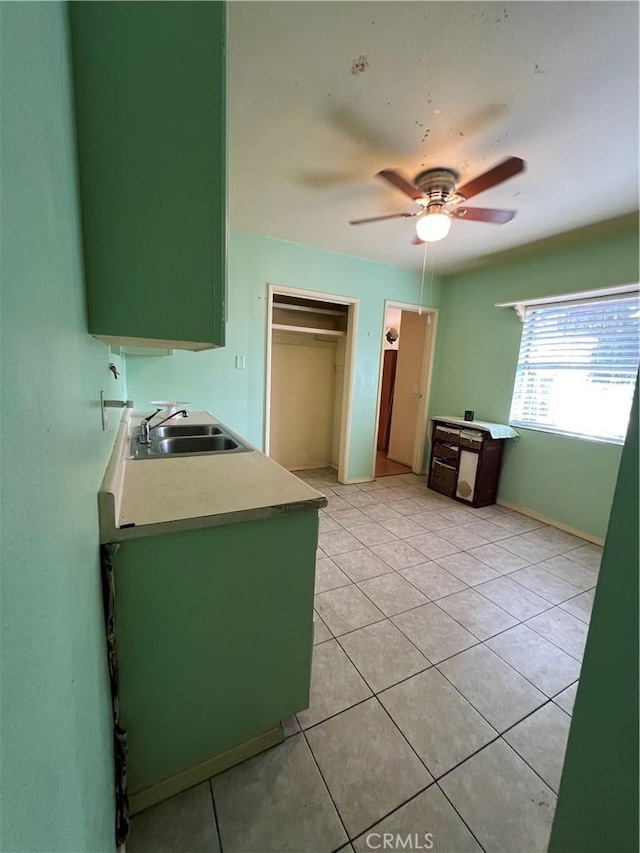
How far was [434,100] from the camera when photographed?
1.47m

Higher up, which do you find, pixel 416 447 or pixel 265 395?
pixel 265 395

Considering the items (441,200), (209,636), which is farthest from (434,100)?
(209,636)

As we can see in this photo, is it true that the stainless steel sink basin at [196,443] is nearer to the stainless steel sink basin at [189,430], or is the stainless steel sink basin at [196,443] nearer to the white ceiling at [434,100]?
the stainless steel sink basin at [189,430]

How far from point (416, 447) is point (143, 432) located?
11.5ft

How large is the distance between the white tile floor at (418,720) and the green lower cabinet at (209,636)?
0.16 meters

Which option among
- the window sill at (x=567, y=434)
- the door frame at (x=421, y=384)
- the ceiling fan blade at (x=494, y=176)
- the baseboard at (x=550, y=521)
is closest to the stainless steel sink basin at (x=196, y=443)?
the ceiling fan blade at (x=494, y=176)

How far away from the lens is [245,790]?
1060mm

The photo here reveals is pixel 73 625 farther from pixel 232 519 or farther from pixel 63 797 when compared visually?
pixel 232 519

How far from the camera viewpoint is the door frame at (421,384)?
3.91 metres

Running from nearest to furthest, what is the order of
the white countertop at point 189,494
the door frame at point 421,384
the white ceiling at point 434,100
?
the white countertop at point 189,494 < the white ceiling at point 434,100 < the door frame at point 421,384

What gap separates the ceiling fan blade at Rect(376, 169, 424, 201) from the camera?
169cm

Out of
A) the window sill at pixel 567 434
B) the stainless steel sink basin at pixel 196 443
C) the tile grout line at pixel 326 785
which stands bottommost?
the tile grout line at pixel 326 785

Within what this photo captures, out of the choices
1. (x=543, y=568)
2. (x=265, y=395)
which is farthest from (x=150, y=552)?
(x=543, y=568)

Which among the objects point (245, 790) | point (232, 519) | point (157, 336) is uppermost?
point (157, 336)
